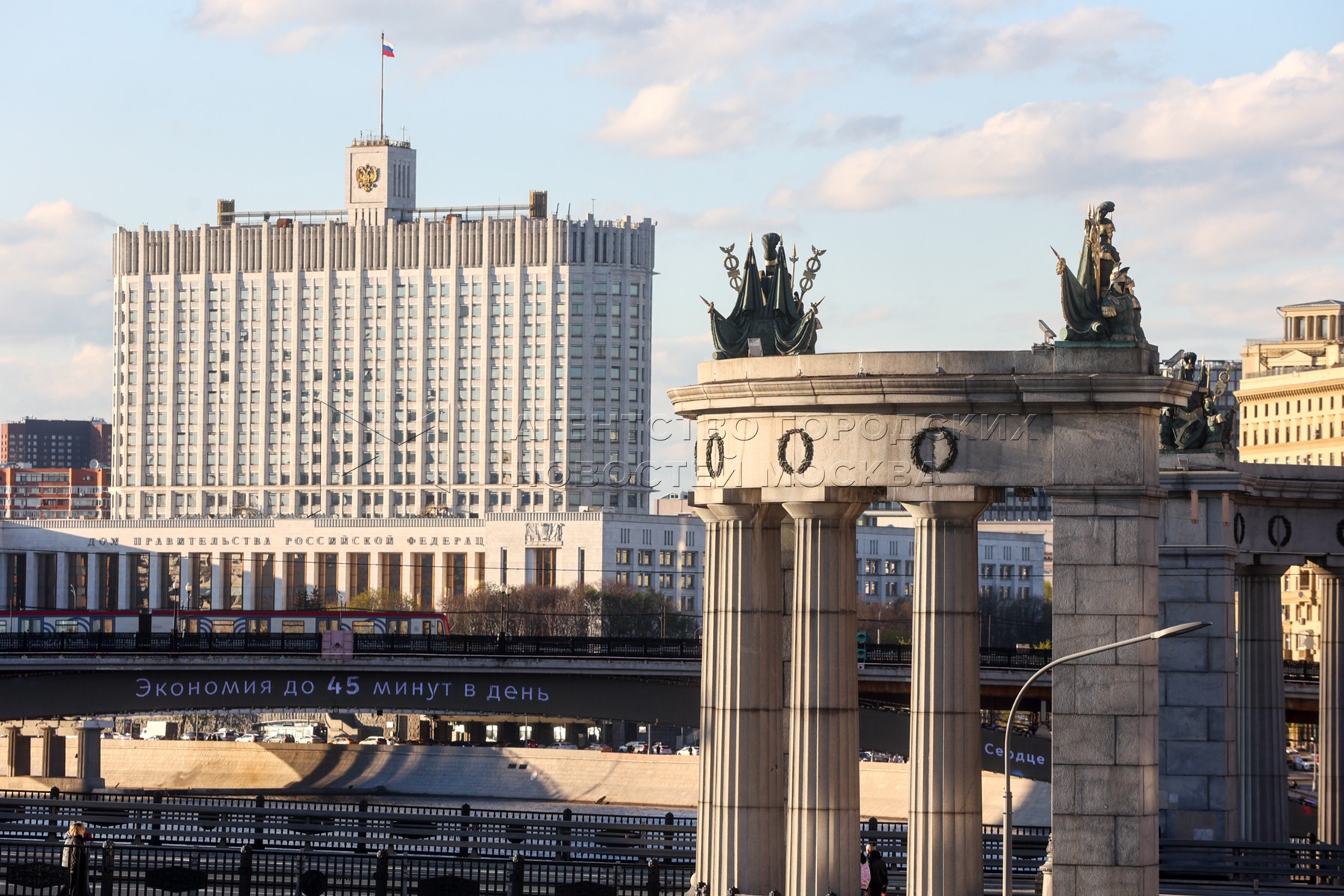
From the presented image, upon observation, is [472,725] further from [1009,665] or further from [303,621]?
[1009,665]

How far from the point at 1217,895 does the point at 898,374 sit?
20132mm

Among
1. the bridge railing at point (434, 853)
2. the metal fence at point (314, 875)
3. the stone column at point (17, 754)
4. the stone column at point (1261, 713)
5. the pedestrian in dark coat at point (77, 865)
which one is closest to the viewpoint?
the pedestrian in dark coat at point (77, 865)

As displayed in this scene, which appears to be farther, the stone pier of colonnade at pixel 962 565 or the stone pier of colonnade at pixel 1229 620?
the stone pier of colonnade at pixel 1229 620

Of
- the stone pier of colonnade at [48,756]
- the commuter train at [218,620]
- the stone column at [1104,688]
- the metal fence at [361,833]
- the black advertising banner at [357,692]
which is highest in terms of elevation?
the stone column at [1104,688]

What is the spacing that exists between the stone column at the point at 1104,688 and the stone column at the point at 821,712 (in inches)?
143

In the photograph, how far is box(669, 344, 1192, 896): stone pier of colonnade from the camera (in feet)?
127

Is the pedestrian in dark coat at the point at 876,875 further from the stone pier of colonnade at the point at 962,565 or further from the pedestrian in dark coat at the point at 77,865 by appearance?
the pedestrian in dark coat at the point at 77,865

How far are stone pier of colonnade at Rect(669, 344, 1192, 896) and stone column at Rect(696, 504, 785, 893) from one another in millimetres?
826

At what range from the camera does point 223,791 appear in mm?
155750

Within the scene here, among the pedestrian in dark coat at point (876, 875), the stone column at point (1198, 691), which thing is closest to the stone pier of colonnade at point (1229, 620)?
the stone column at point (1198, 691)

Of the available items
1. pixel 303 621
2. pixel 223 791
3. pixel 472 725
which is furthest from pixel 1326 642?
pixel 472 725

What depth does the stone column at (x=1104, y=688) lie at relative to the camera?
127ft

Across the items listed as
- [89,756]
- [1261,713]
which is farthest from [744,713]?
[89,756]

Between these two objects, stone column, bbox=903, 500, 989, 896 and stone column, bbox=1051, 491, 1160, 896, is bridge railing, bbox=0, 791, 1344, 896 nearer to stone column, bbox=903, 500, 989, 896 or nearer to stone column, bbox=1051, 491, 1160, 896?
stone column, bbox=1051, 491, 1160, 896
